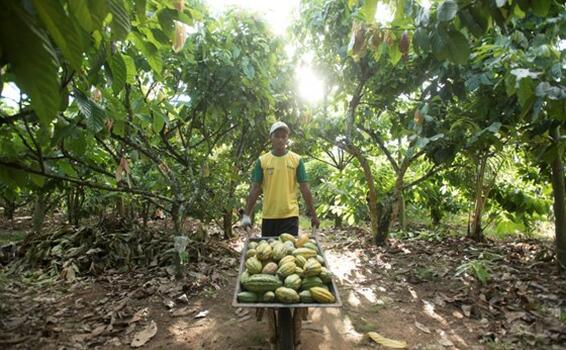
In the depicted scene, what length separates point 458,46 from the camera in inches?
65.2

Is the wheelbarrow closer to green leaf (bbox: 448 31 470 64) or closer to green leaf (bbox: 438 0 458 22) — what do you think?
green leaf (bbox: 448 31 470 64)

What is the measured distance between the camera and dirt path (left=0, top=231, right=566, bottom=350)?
271 centimetres

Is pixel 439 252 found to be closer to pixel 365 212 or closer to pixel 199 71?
pixel 365 212

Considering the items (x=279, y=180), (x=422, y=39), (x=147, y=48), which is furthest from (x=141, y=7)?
(x=279, y=180)

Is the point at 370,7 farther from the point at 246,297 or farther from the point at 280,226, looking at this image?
the point at 280,226

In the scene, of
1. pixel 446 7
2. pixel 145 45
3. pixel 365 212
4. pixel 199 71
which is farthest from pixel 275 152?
pixel 365 212

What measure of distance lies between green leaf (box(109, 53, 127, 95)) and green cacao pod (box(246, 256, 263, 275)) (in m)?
1.23

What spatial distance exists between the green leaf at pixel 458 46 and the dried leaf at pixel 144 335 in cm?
266

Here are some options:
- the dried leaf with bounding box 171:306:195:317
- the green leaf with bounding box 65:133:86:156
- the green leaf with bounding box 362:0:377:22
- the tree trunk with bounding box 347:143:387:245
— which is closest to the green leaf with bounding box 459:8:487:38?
the green leaf with bounding box 362:0:377:22

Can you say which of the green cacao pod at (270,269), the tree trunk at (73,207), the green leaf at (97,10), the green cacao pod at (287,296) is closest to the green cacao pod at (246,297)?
the green cacao pod at (287,296)

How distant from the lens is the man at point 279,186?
3.20m

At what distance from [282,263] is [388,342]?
1.09 meters

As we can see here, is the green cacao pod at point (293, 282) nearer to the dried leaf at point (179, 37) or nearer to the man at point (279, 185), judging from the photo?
the man at point (279, 185)

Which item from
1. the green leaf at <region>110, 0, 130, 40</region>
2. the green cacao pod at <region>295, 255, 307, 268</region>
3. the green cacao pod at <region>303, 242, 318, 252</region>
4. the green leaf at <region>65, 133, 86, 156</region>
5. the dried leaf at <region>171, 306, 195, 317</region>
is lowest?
the dried leaf at <region>171, 306, 195, 317</region>
